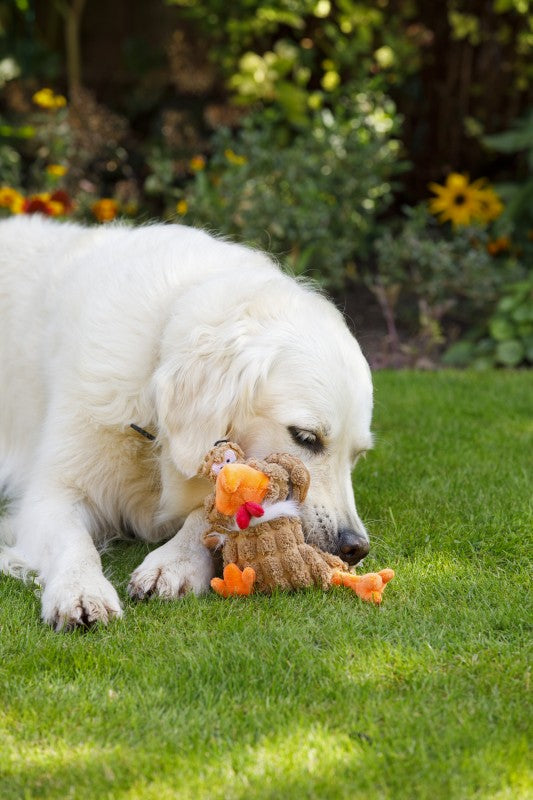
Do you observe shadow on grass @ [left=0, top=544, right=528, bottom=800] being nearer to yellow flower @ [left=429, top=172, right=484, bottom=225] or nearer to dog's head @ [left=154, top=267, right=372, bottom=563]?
dog's head @ [left=154, top=267, right=372, bottom=563]

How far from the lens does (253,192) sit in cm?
648

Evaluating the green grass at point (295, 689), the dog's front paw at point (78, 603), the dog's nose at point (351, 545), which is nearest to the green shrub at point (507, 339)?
the green grass at point (295, 689)

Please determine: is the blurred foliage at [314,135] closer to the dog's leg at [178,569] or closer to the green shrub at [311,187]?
the green shrub at [311,187]

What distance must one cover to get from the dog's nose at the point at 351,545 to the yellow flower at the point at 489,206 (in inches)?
189

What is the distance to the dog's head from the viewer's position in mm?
2771

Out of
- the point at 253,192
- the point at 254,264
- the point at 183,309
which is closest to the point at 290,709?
the point at 183,309

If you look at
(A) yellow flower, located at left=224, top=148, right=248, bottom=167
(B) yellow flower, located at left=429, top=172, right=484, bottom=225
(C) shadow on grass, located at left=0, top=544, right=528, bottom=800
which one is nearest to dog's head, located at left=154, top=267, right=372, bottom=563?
(C) shadow on grass, located at left=0, top=544, right=528, bottom=800

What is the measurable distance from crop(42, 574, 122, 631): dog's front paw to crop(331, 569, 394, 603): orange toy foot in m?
0.61

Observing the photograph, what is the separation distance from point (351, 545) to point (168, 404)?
0.65 meters

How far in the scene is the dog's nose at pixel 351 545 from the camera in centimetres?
272

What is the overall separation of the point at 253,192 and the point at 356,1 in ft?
7.09

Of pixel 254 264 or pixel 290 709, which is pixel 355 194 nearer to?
pixel 254 264

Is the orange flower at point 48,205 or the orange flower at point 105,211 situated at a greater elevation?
the orange flower at point 48,205

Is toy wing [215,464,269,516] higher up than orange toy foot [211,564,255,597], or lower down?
higher up
